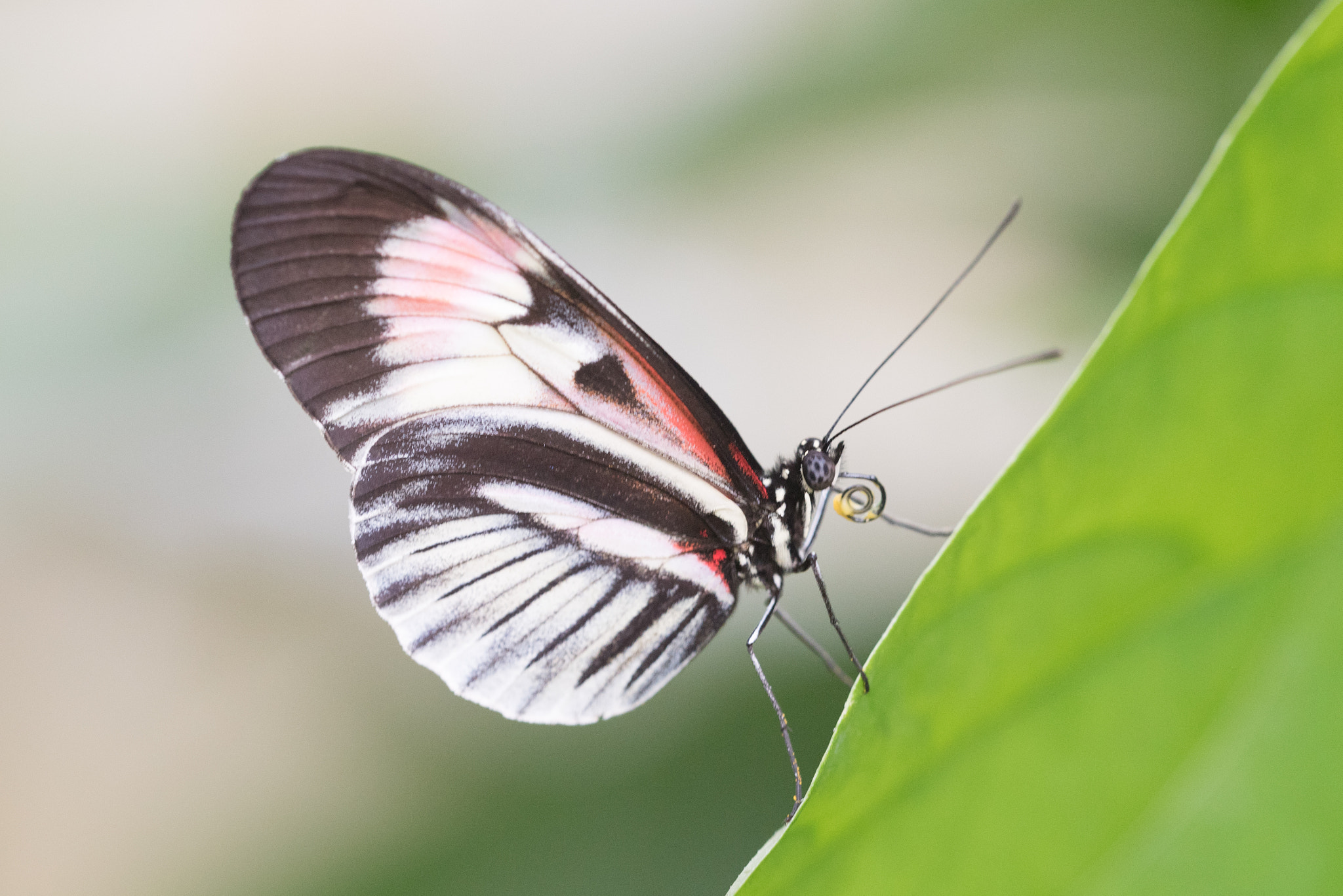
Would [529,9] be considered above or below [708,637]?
above

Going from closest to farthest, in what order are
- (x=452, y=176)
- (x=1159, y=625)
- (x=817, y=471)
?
(x=1159, y=625), (x=817, y=471), (x=452, y=176)

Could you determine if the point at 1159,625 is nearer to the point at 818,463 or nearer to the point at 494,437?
the point at 818,463

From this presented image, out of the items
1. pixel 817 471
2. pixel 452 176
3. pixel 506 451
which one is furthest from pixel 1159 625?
pixel 452 176

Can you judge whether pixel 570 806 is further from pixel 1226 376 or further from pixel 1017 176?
pixel 1017 176

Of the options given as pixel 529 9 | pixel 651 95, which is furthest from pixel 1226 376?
pixel 529 9

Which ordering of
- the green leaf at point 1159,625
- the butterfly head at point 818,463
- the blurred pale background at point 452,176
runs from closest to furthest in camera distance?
the green leaf at point 1159,625
the butterfly head at point 818,463
the blurred pale background at point 452,176

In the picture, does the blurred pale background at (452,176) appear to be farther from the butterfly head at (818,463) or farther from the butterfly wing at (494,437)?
the butterfly head at (818,463)

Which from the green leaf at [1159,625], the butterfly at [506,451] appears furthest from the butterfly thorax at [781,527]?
the green leaf at [1159,625]
